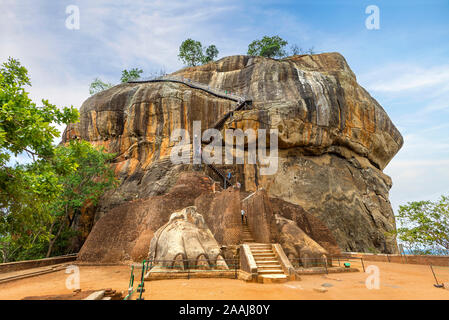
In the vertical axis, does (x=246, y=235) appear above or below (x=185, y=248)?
above

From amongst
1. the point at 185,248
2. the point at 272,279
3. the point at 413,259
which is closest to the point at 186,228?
the point at 185,248

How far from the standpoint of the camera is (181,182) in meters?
16.0

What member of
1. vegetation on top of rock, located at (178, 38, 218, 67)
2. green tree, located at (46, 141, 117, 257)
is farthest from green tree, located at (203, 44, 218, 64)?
green tree, located at (46, 141, 117, 257)

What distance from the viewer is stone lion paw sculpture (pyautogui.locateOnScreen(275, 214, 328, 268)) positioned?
9.05m

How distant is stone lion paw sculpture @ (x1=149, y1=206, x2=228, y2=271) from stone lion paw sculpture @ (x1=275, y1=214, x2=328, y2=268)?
295cm

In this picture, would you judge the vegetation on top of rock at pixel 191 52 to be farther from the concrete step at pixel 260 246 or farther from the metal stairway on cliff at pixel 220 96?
the concrete step at pixel 260 246

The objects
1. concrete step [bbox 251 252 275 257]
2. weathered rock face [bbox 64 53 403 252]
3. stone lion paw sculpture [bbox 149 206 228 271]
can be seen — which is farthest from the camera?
weathered rock face [bbox 64 53 403 252]

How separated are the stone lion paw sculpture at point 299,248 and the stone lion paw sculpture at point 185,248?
295 centimetres

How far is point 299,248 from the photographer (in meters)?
9.49

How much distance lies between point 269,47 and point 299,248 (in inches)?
1317

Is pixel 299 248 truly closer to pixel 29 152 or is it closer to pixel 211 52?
pixel 29 152

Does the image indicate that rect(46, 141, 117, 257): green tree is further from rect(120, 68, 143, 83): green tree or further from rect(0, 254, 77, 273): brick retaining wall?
rect(120, 68, 143, 83): green tree

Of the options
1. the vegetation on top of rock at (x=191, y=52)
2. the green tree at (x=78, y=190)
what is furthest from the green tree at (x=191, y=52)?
the green tree at (x=78, y=190)
